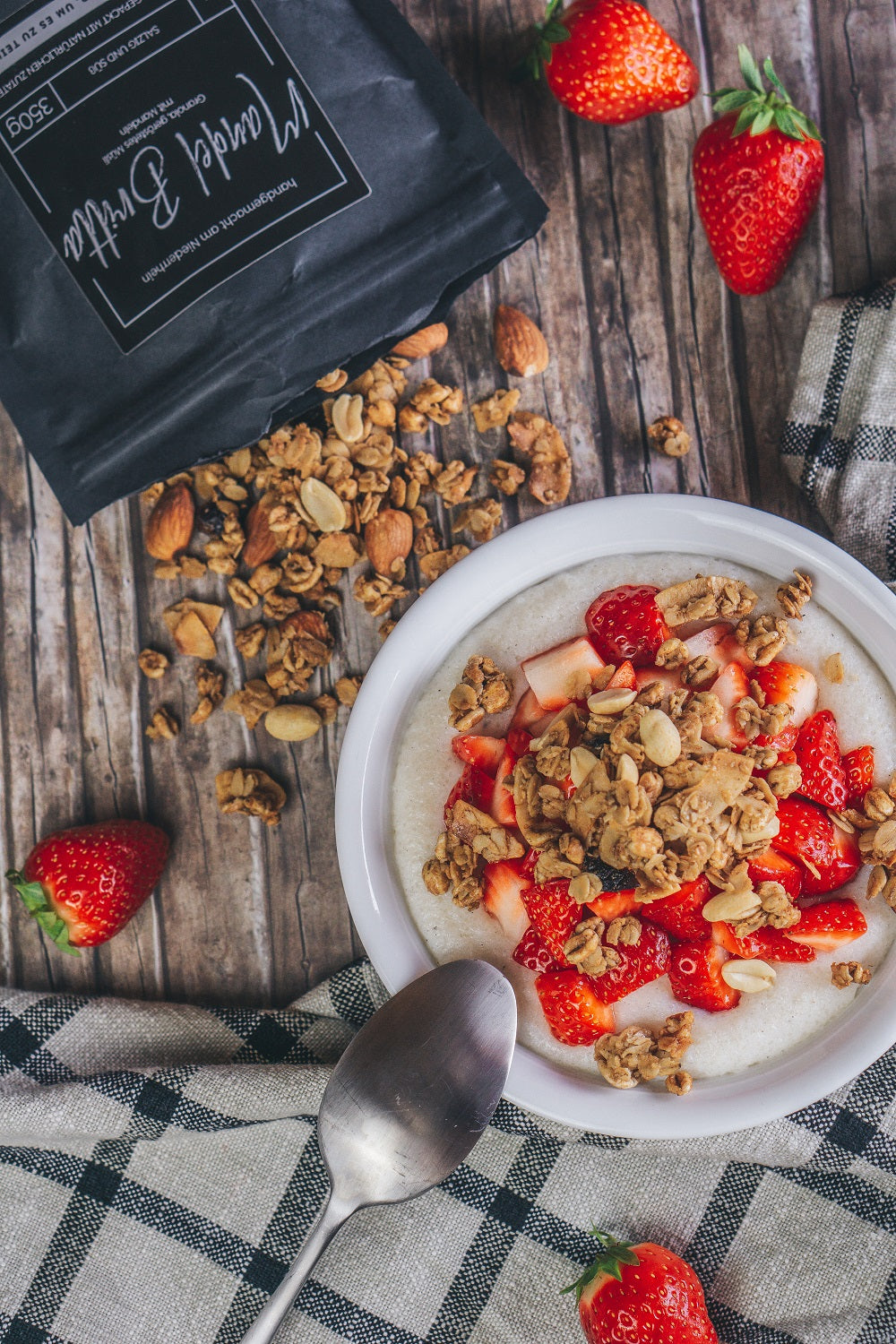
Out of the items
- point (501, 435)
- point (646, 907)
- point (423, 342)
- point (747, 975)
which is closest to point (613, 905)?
point (646, 907)

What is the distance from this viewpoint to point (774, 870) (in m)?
0.94

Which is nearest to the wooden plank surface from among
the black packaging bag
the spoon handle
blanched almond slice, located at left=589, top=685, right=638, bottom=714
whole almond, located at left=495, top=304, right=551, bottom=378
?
whole almond, located at left=495, top=304, right=551, bottom=378

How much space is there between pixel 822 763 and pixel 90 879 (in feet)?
2.73

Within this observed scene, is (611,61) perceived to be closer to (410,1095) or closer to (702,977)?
(702,977)

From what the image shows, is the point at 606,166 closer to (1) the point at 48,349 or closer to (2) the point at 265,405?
(2) the point at 265,405

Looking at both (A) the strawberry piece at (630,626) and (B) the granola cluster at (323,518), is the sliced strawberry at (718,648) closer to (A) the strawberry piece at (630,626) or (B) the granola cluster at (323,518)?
(A) the strawberry piece at (630,626)

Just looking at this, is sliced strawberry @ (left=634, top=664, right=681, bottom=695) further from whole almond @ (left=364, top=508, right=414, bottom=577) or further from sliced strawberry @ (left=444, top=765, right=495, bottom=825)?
whole almond @ (left=364, top=508, right=414, bottom=577)

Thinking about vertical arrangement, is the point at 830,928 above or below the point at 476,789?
below

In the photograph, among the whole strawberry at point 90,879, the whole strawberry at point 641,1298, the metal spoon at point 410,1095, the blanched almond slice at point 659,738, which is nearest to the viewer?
the blanched almond slice at point 659,738

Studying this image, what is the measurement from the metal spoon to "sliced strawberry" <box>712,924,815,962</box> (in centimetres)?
21

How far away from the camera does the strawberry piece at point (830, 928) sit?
0.95m

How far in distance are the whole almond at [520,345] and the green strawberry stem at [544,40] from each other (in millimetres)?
286

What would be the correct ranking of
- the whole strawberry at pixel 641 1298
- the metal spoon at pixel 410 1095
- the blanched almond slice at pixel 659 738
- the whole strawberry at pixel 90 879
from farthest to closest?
1. the whole strawberry at pixel 90 879
2. the whole strawberry at pixel 641 1298
3. the metal spoon at pixel 410 1095
4. the blanched almond slice at pixel 659 738

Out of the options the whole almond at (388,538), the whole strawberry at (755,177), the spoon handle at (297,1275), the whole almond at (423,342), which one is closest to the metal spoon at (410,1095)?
the spoon handle at (297,1275)
